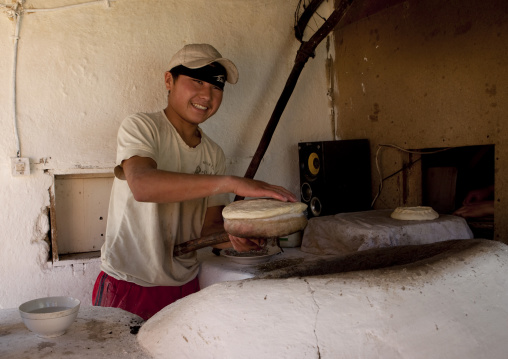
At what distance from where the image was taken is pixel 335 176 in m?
2.96

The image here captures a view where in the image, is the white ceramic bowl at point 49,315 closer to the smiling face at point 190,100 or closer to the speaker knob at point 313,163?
the smiling face at point 190,100

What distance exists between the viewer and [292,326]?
116 cm

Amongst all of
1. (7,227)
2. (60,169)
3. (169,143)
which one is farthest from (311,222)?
(7,227)

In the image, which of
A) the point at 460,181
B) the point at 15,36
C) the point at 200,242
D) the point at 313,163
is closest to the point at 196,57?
the point at 200,242

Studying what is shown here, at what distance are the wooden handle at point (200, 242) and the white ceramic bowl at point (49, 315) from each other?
559 millimetres

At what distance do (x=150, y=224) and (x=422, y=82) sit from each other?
6.25 feet

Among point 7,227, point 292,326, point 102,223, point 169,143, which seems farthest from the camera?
point 102,223

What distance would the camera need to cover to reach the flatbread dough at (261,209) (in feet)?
4.45

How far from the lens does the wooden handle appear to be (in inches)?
66.7

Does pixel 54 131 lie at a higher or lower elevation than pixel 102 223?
higher

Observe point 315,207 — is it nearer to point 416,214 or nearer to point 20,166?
point 416,214

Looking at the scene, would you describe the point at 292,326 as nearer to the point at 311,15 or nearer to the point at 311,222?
the point at 311,222

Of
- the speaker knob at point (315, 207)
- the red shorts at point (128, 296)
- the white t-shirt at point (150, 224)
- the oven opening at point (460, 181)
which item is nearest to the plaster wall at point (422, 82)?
the oven opening at point (460, 181)

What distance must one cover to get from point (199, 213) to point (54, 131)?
3.40 ft
